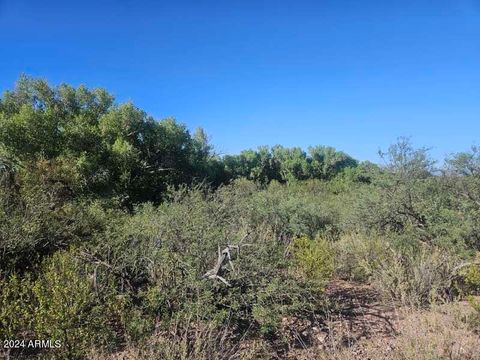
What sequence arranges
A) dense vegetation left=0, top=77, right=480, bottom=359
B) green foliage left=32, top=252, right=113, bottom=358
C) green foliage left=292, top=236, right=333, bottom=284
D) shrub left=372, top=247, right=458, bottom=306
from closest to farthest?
green foliage left=32, top=252, right=113, bottom=358
dense vegetation left=0, top=77, right=480, bottom=359
shrub left=372, top=247, right=458, bottom=306
green foliage left=292, top=236, right=333, bottom=284

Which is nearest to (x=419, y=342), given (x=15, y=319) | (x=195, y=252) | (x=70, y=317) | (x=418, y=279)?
(x=418, y=279)

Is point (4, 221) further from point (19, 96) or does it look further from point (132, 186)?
point (19, 96)

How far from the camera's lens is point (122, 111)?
1430cm

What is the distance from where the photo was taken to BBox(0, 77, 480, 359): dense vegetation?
3.08 m

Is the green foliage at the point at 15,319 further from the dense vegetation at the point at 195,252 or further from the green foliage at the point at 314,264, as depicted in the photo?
the green foliage at the point at 314,264

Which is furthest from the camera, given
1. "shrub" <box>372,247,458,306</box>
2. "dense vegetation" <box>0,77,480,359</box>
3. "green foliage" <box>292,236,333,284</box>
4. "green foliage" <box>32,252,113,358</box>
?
"green foliage" <box>292,236,333,284</box>

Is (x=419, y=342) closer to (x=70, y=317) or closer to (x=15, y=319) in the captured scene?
(x=70, y=317)

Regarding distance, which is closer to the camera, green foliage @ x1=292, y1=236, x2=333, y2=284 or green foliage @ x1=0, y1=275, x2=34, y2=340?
green foliage @ x1=0, y1=275, x2=34, y2=340

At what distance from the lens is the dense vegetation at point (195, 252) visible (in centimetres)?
308

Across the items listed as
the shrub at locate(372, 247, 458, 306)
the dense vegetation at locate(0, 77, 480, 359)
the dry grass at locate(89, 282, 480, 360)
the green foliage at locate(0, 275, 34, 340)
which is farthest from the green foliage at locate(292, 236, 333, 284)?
the green foliage at locate(0, 275, 34, 340)

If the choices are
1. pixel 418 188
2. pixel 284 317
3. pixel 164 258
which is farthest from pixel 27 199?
pixel 418 188

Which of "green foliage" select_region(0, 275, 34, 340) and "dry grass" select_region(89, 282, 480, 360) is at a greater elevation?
"green foliage" select_region(0, 275, 34, 340)

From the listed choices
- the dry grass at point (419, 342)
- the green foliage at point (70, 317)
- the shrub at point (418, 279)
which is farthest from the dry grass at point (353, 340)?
the shrub at point (418, 279)

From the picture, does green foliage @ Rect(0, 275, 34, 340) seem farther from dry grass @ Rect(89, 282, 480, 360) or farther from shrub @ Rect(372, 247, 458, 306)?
shrub @ Rect(372, 247, 458, 306)
